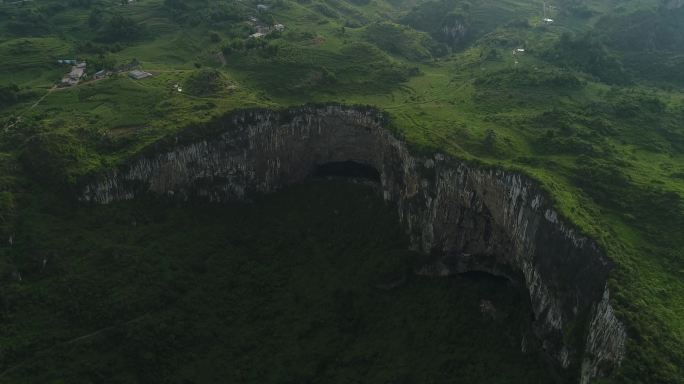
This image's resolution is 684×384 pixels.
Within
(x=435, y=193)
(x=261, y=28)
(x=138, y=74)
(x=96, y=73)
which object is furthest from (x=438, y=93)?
(x=96, y=73)

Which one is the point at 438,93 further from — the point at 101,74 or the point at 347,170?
the point at 101,74

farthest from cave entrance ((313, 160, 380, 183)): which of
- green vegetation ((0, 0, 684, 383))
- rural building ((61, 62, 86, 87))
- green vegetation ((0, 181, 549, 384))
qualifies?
rural building ((61, 62, 86, 87))

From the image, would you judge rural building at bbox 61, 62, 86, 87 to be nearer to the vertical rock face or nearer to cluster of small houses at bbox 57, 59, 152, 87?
cluster of small houses at bbox 57, 59, 152, 87

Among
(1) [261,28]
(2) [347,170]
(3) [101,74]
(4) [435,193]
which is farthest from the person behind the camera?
(1) [261,28]

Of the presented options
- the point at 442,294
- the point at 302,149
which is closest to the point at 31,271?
the point at 302,149

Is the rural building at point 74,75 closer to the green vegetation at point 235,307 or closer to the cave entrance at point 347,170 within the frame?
the green vegetation at point 235,307

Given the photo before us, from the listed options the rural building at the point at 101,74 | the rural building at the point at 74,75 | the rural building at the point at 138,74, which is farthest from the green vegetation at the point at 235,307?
the rural building at the point at 74,75

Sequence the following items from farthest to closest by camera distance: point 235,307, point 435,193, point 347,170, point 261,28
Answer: point 261,28 < point 347,170 < point 435,193 < point 235,307
